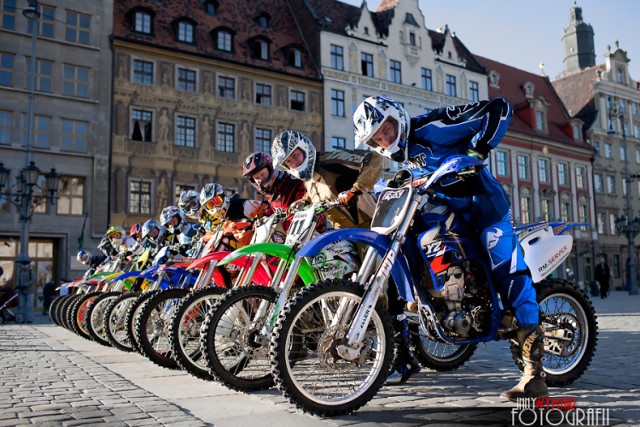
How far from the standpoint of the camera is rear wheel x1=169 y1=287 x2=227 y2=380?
5000 millimetres

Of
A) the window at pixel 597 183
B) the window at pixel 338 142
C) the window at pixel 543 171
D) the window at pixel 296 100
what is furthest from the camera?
the window at pixel 597 183

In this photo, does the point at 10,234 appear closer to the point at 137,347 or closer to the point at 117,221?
the point at 117,221

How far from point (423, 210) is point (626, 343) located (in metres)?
4.88

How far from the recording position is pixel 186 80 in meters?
31.0

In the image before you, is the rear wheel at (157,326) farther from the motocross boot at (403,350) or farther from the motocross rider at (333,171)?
the motocross boot at (403,350)

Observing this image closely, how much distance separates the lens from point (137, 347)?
6395mm

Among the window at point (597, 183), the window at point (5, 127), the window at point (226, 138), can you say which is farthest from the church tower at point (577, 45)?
the window at point (5, 127)

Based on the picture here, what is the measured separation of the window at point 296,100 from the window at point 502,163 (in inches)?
640

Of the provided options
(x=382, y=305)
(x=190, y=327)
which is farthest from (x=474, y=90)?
A: (x=382, y=305)

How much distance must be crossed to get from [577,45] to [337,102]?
3840 cm

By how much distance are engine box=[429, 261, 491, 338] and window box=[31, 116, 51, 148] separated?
26.0 meters

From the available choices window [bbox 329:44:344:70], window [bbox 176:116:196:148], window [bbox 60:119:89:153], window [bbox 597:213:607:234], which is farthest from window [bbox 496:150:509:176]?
window [bbox 60:119:89:153]

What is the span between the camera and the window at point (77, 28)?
2816 centimetres

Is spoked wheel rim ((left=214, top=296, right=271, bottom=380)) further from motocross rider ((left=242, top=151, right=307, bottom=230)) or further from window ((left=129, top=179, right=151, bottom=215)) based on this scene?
window ((left=129, top=179, right=151, bottom=215))
